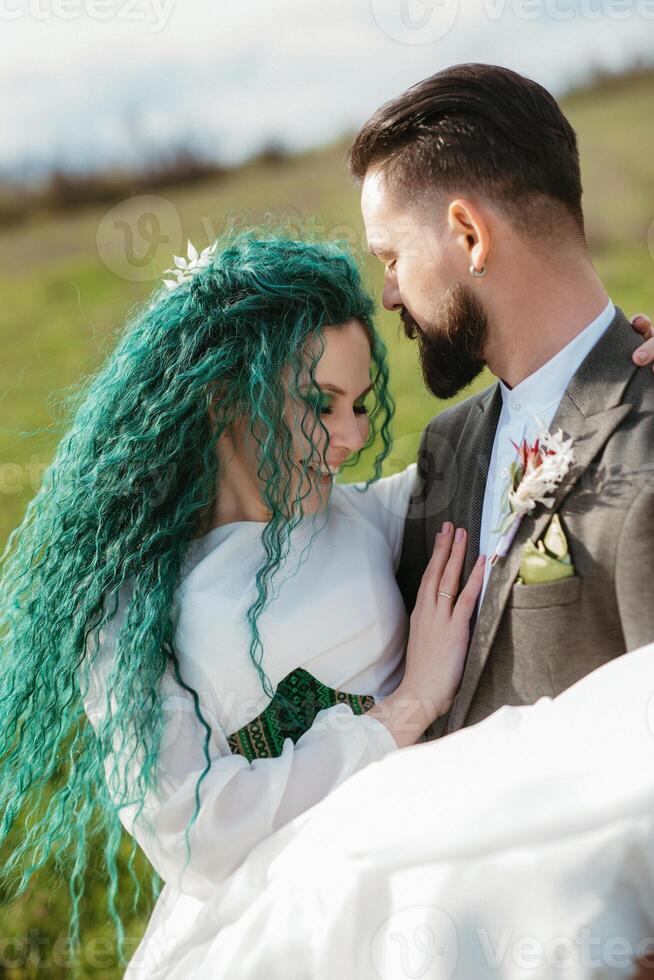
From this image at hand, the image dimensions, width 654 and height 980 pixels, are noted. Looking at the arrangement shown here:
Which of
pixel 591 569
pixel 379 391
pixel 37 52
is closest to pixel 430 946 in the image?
pixel 591 569

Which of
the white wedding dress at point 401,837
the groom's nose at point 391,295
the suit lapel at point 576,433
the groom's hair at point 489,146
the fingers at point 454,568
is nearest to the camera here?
the white wedding dress at point 401,837

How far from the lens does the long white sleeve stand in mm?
2006

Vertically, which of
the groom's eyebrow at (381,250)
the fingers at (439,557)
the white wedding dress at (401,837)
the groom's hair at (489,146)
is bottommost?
the white wedding dress at (401,837)

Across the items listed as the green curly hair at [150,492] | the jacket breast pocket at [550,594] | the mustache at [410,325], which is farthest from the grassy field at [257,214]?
the jacket breast pocket at [550,594]

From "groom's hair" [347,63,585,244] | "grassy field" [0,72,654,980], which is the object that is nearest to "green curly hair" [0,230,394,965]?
"groom's hair" [347,63,585,244]

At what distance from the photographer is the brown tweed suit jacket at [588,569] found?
1.95 meters

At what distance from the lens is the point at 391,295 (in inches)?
94.7

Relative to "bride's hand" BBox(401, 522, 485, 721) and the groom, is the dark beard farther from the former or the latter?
"bride's hand" BBox(401, 522, 485, 721)

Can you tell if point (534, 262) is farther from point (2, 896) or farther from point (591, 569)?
point (2, 896)

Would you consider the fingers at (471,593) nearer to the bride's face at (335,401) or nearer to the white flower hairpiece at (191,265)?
the bride's face at (335,401)

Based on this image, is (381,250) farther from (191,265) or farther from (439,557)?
(439,557)

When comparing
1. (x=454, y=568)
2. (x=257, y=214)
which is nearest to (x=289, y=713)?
(x=454, y=568)

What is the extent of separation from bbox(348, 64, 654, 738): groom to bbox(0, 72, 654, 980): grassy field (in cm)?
381

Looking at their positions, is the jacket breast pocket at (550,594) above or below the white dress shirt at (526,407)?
below
